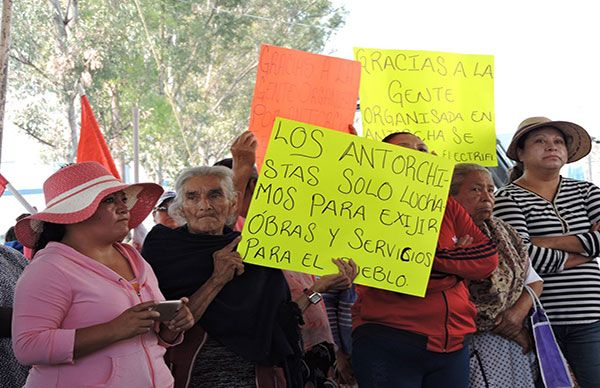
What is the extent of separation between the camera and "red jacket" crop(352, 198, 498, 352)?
245cm

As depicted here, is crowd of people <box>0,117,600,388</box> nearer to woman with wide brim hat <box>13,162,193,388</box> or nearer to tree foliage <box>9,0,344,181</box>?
woman with wide brim hat <box>13,162,193,388</box>

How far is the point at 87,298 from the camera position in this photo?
1958 millimetres

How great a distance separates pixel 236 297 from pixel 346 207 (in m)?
0.50

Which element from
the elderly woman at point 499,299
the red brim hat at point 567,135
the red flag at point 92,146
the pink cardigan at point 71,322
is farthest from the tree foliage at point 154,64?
the pink cardigan at point 71,322

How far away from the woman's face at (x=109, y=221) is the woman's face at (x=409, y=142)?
3.66 feet

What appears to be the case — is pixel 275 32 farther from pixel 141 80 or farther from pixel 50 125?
pixel 50 125

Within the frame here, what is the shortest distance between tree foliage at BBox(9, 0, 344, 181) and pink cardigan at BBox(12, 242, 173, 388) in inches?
484

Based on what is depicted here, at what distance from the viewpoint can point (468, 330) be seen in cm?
253

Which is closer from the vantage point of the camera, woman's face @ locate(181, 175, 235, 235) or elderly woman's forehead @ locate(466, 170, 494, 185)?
woman's face @ locate(181, 175, 235, 235)

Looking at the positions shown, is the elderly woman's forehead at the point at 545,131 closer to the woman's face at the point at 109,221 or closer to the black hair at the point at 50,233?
the woman's face at the point at 109,221

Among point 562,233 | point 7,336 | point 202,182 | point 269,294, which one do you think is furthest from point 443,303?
point 7,336

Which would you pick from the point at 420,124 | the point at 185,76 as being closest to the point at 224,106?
the point at 185,76

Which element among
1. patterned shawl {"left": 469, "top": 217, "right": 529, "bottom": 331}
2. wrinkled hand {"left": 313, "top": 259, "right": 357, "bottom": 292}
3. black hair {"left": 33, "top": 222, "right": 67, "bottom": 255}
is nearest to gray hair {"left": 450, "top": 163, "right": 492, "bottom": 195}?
patterned shawl {"left": 469, "top": 217, "right": 529, "bottom": 331}

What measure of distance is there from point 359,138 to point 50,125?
14.1m
